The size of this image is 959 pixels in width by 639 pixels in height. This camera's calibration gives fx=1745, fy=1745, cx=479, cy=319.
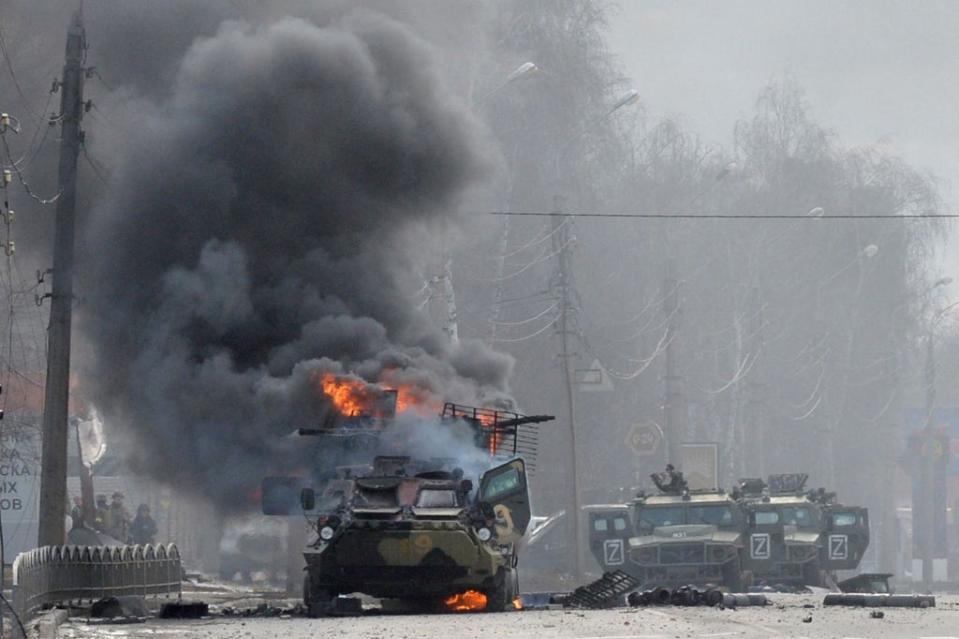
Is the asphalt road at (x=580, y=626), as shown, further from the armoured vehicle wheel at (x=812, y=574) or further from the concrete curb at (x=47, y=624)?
the armoured vehicle wheel at (x=812, y=574)

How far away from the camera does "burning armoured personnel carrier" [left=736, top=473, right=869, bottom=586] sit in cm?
3014

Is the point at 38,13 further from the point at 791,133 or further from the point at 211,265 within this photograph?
the point at 791,133

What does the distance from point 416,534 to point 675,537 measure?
12.3 meters

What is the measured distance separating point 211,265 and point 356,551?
28.8 feet

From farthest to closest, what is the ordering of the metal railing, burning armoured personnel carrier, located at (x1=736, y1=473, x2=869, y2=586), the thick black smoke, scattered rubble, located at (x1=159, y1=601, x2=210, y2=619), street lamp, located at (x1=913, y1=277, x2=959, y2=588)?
1. street lamp, located at (x1=913, y1=277, x2=959, y2=588)
2. burning armoured personnel carrier, located at (x1=736, y1=473, x2=869, y2=586)
3. the thick black smoke
4. scattered rubble, located at (x1=159, y1=601, x2=210, y2=619)
5. the metal railing

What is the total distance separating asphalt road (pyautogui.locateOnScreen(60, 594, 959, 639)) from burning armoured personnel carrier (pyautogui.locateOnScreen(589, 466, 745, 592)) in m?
10.3

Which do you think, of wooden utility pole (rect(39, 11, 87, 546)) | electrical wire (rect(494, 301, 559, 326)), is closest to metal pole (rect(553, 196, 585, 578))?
electrical wire (rect(494, 301, 559, 326))

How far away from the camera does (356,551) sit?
18281 millimetres

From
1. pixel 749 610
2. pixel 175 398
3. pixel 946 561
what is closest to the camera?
pixel 749 610

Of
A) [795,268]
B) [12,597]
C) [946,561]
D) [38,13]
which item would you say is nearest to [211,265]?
[38,13]

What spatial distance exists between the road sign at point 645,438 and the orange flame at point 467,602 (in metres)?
23.1

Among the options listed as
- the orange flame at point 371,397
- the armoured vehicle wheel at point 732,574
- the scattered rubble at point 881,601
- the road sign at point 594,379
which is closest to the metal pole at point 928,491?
the road sign at point 594,379

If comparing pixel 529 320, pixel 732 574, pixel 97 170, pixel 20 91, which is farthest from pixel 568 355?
pixel 20 91

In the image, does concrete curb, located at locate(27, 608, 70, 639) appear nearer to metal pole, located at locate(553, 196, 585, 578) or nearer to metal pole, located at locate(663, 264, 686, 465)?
metal pole, located at locate(553, 196, 585, 578)
